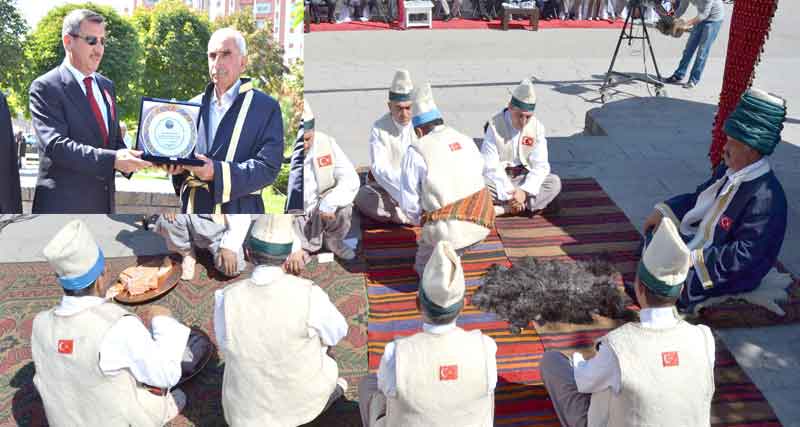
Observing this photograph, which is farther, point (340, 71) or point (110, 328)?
point (340, 71)

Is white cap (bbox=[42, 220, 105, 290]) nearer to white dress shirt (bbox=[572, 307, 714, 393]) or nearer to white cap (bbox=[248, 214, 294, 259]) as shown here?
white cap (bbox=[248, 214, 294, 259])

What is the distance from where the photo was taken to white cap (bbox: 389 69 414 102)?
222 inches

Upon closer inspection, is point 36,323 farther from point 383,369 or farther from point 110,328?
point 383,369

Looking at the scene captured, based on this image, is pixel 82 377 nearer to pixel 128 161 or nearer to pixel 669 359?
pixel 128 161

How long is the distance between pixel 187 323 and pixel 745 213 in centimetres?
326

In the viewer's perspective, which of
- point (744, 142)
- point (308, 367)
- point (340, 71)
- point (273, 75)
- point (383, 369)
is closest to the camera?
point (383, 369)

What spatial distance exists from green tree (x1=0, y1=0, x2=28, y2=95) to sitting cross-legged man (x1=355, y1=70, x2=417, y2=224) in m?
2.30

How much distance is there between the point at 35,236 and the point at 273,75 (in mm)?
2130

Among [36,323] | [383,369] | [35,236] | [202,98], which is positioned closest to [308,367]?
[383,369]

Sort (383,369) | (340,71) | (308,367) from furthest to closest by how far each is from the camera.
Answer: (340,71), (308,367), (383,369)

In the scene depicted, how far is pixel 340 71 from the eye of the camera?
10320 mm

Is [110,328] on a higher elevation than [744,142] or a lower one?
lower

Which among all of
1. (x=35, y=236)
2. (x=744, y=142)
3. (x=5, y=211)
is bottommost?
(x=35, y=236)

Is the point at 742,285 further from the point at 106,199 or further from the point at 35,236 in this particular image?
the point at 35,236
